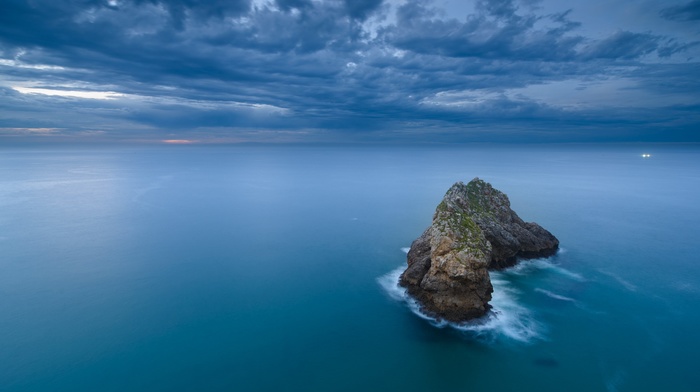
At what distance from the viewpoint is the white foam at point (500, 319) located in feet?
96.3

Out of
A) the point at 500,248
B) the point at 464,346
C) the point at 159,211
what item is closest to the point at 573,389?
the point at 464,346

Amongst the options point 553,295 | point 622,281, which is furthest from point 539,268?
point 622,281

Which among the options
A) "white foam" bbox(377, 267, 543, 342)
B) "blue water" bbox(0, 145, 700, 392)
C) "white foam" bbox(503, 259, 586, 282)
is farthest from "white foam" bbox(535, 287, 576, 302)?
"white foam" bbox(503, 259, 586, 282)

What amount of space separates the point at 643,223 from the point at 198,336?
70057mm

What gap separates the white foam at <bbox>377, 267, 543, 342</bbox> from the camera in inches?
1156

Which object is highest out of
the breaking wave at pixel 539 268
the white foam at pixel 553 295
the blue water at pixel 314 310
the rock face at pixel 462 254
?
the rock face at pixel 462 254

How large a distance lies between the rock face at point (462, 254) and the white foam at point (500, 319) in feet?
2.05

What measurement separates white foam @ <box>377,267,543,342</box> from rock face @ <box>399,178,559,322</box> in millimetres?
624

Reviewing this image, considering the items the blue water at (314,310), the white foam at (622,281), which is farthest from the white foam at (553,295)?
the white foam at (622,281)

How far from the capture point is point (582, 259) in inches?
1769

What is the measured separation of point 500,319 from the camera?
31.3 m

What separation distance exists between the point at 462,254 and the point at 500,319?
6.53m

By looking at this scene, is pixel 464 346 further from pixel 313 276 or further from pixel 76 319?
pixel 76 319

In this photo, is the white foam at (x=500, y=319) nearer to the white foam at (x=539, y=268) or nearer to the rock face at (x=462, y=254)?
the rock face at (x=462, y=254)
